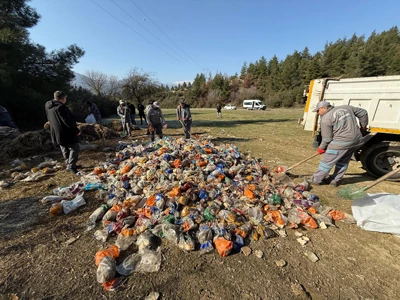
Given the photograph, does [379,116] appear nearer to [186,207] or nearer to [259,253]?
[259,253]

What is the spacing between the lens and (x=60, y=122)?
137 inches

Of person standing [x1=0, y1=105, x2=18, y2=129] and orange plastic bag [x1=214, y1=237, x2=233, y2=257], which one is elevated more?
person standing [x1=0, y1=105, x2=18, y2=129]

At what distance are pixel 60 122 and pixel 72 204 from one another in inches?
68.5

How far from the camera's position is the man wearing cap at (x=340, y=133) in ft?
9.93

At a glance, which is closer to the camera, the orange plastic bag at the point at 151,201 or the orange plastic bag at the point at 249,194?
the orange plastic bag at the point at 151,201

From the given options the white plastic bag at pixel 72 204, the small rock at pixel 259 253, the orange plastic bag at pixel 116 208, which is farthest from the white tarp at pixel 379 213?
the white plastic bag at pixel 72 204

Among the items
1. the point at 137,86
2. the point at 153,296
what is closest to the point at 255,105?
the point at 137,86

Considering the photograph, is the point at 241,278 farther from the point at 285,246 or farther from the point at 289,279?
the point at 285,246

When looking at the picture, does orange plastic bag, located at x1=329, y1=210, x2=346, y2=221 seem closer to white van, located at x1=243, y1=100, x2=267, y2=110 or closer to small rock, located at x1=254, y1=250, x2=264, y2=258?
small rock, located at x1=254, y1=250, x2=264, y2=258

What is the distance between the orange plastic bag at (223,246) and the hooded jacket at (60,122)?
11.5 feet

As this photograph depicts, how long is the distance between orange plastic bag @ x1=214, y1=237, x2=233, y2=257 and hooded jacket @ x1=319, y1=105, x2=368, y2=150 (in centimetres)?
264

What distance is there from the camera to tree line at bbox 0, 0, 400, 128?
7.60m

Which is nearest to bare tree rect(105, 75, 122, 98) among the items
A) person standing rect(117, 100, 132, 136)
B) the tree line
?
the tree line

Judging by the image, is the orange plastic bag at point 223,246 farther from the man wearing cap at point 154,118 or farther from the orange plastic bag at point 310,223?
the man wearing cap at point 154,118
